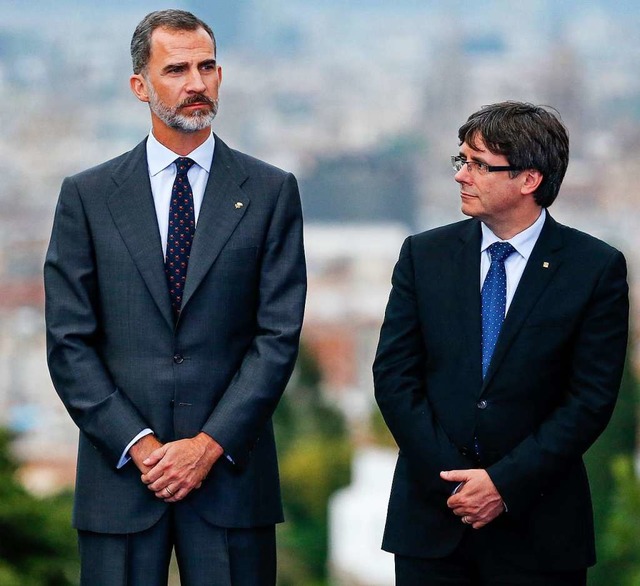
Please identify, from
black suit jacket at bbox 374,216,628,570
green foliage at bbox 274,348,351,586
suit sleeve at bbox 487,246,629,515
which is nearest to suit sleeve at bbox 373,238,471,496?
black suit jacket at bbox 374,216,628,570

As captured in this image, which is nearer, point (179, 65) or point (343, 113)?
point (179, 65)

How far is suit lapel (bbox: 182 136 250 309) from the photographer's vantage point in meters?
2.90

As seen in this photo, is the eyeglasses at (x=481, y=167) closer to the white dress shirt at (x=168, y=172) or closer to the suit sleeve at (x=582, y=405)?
the suit sleeve at (x=582, y=405)

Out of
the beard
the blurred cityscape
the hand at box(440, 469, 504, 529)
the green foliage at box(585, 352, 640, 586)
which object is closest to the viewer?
the hand at box(440, 469, 504, 529)

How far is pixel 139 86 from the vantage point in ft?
9.84

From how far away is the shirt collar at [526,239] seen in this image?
2949mm

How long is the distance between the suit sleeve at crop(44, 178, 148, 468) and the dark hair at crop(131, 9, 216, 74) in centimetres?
33

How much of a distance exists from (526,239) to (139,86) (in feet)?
2.91

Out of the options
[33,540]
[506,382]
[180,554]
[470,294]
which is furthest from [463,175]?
[33,540]

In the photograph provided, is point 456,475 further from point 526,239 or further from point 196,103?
point 196,103

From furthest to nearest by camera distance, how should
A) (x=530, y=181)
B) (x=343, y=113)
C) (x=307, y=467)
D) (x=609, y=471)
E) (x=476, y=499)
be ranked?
(x=343, y=113) < (x=307, y=467) < (x=609, y=471) < (x=530, y=181) < (x=476, y=499)

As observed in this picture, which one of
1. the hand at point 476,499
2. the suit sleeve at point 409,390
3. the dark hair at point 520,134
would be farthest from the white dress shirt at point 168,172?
the hand at point 476,499

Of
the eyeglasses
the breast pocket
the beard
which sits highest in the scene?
the beard

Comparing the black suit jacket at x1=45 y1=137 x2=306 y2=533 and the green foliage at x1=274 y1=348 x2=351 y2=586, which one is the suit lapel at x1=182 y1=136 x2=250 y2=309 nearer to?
the black suit jacket at x1=45 y1=137 x2=306 y2=533
